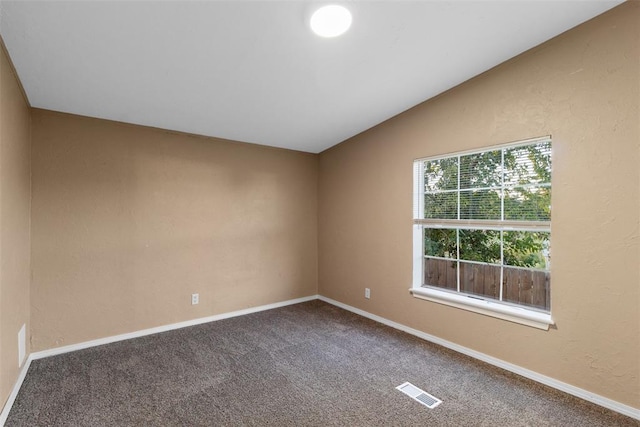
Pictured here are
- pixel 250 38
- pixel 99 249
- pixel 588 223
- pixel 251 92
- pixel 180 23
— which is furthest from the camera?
pixel 99 249

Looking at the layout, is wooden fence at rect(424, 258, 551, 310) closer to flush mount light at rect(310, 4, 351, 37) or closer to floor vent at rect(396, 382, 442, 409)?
floor vent at rect(396, 382, 442, 409)

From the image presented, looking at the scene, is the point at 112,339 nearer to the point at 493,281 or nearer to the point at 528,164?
the point at 493,281

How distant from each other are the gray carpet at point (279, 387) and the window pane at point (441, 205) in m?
1.25

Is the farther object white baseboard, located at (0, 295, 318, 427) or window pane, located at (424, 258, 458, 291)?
window pane, located at (424, 258, 458, 291)

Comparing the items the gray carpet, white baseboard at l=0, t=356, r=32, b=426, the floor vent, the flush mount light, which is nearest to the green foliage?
the gray carpet

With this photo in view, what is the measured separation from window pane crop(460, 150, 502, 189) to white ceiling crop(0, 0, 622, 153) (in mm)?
704

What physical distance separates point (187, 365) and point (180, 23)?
8.14ft

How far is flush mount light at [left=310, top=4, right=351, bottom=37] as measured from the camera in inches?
70.0

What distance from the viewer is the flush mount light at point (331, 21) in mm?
1777

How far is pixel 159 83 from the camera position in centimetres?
239

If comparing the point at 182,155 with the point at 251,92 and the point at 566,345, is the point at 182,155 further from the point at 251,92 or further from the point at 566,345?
the point at 566,345

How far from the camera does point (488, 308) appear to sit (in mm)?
2604

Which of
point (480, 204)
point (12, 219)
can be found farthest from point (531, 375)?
point (12, 219)

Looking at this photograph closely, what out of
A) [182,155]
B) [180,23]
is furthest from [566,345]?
[182,155]
